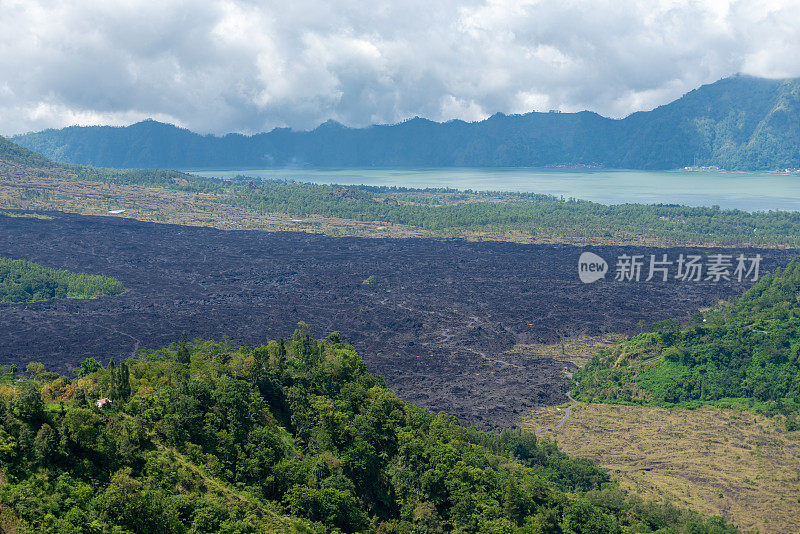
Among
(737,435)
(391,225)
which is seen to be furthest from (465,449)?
(391,225)

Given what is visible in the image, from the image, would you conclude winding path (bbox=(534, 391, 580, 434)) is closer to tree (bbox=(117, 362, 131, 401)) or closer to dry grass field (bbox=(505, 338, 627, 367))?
dry grass field (bbox=(505, 338, 627, 367))

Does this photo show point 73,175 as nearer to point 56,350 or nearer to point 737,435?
point 56,350

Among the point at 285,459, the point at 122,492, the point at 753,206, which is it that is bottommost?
the point at 285,459

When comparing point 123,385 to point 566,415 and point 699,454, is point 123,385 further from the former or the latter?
point 699,454

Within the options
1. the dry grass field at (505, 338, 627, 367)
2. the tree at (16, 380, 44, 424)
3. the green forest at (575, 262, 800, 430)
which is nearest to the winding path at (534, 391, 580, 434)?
the green forest at (575, 262, 800, 430)

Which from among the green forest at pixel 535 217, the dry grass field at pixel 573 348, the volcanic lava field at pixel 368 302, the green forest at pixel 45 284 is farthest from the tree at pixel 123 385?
the green forest at pixel 535 217
